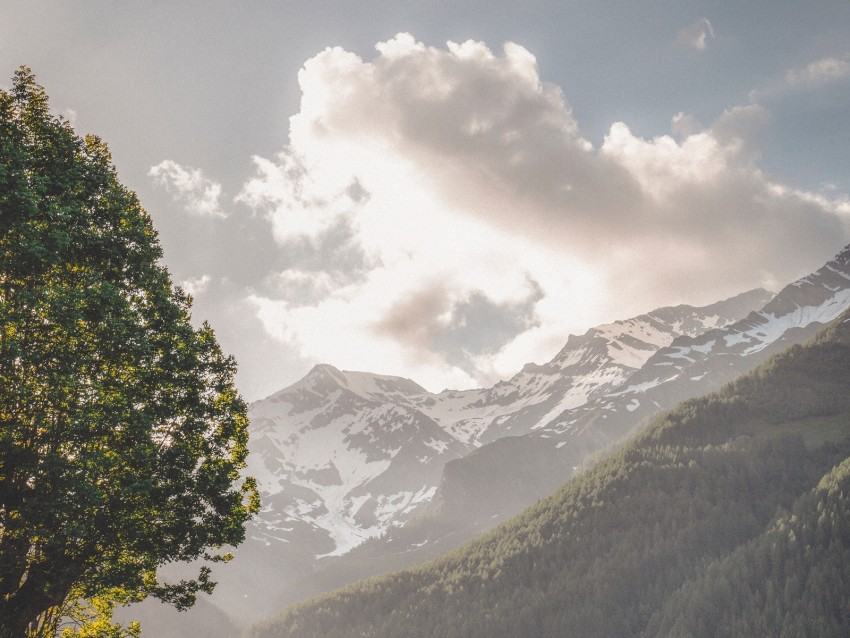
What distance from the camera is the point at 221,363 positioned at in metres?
24.6

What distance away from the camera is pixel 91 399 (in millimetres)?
20016

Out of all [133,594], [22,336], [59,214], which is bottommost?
[133,594]

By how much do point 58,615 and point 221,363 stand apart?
38.5ft

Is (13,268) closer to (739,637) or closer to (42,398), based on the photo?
(42,398)

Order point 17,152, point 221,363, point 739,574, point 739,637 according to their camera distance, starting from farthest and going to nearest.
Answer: point 739,574 < point 739,637 < point 221,363 < point 17,152

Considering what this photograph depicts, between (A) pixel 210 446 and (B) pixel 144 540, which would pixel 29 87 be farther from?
(B) pixel 144 540

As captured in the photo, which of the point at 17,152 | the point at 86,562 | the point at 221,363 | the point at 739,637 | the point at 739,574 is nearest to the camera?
the point at 17,152

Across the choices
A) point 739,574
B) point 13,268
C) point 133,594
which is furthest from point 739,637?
point 13,268

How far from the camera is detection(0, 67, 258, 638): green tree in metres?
19.0

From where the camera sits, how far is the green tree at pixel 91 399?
1898 cm

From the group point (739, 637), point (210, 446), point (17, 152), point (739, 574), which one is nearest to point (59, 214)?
point (17, 152)

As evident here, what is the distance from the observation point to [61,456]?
1947 cm

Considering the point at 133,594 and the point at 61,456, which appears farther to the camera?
the point at 133,594

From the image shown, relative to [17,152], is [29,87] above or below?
above
